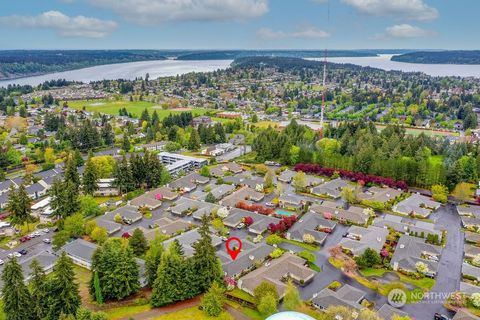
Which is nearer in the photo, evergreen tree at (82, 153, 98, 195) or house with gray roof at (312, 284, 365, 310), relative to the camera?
house with gray roof at (312, 284, 365, 310)

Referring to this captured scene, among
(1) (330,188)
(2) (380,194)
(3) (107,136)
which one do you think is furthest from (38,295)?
(3) (107,136)

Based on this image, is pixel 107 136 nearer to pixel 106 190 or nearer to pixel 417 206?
pixel 106 190

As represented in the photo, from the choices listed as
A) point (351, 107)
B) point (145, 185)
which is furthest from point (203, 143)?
point (351, 107)

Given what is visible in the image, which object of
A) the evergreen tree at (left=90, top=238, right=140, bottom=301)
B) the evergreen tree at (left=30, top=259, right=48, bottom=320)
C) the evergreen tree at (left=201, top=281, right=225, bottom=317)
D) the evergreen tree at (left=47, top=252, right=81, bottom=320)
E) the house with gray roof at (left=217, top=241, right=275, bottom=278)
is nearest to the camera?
the evergreen tree at (left=30, top=259, right=48, bottom=320)

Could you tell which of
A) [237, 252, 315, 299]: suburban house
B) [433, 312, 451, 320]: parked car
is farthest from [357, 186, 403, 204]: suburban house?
[433, 312, 451, 320]: parked car

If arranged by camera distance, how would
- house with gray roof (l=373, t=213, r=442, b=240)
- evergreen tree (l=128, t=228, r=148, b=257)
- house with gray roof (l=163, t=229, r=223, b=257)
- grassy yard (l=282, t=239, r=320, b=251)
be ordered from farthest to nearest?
house with gray roof (l=373, t=213, r=442, b=240), grassy yard (l=282, t=239, r=320, b=251), house with gray roof (l=163, t=229, r=223, b=257), evergreen tree (l=128, t=228, r=148, b=257)

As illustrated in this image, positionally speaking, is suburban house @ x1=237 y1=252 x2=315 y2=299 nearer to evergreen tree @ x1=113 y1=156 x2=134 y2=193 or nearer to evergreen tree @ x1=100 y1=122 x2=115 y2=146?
evergreen tree @ x1=113 y1=156 x2=134 y2=193

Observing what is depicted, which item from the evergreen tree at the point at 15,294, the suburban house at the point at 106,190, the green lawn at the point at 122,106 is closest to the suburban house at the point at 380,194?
the suburban house at the point at 106,190
